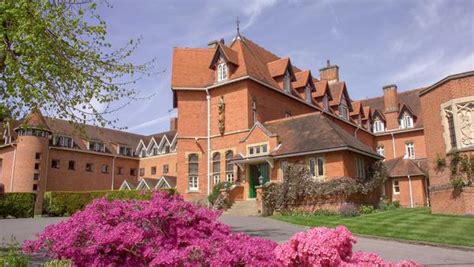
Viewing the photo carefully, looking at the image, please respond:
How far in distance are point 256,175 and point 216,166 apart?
15.5ft

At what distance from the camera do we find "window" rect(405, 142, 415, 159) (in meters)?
45.9

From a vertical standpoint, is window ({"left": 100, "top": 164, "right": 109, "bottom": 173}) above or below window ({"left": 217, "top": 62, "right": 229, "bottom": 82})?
below

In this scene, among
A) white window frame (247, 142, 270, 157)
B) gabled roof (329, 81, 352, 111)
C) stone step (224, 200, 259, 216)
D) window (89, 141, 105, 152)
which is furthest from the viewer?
window (89, 141, 105, 152)

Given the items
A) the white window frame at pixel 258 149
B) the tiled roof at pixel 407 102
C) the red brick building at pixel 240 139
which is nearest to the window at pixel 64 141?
the red brick building at pixel 240 139

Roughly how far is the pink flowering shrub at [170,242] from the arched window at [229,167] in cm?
2499

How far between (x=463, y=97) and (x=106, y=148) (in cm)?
4530

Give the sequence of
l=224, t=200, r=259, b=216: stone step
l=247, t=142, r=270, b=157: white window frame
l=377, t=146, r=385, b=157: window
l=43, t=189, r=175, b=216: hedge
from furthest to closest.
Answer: l=377, t=146, r=385, b=157: window
l=43, t=189, r=175, b=216: hedge
l=247, t=142, r=270, b=157: white window frame
l=224, t=200, r=259, b=216: stone step

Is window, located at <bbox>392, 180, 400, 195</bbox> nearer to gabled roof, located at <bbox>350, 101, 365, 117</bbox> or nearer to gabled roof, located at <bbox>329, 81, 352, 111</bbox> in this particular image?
gabled roof, located at <bbox>329, 81, 352, 111</bbox>

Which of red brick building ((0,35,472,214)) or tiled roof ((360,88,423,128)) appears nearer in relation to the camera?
red brick building ((0,35,472,214))

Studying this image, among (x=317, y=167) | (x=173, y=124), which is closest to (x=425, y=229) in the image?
(x=317, y=167)

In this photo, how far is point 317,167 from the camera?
25938mm

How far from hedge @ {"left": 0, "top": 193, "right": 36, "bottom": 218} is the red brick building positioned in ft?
16.9

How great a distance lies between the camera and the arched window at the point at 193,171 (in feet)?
109

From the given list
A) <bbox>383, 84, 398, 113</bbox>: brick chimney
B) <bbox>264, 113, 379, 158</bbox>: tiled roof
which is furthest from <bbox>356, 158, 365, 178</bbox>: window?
<bbox>383, 84, 398, 113</bbox>: brick chimney
